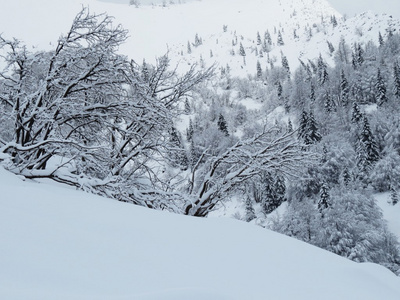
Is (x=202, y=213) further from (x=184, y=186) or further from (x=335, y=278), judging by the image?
(x=335, y=278)

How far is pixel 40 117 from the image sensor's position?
410cm

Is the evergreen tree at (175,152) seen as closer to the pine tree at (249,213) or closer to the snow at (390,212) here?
the snow at (390,212)

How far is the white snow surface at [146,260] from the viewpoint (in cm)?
118

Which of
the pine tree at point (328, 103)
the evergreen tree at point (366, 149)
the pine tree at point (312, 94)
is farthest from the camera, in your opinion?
the pine tree at point (312, 94)

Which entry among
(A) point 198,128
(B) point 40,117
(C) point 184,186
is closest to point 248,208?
(C) point 184,186

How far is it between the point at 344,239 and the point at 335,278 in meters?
19.9

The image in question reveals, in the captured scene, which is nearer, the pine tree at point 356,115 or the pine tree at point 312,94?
the pine tree at point 356,115

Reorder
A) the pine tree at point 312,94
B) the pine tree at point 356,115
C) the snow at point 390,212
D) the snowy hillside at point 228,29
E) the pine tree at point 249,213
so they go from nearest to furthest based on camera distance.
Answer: the snow at point 390,212
the pine tree at point 249,213
the pine tree at point 356,115
the pine tree at point 312,94
the snowy hillside at point 228,29

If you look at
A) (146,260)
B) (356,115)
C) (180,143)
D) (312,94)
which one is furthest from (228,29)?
(146,260)

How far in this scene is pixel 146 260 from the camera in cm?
154

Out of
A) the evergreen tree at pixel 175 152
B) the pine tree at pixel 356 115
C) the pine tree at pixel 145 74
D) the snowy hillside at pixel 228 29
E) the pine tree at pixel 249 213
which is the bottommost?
the pine tree at pixel 249 213

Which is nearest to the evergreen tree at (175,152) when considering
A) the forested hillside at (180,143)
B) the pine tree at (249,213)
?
the forested hillside at (180,143)

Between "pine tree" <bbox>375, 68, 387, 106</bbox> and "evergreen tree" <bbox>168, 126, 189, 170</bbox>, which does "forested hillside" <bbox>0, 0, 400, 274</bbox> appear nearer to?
"evergreen tree" <bbox>168, 126, 189, 170</bbox>

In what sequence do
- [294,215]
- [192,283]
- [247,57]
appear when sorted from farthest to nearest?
1. [247,57]
2. [294,215]
3. [192,283]
